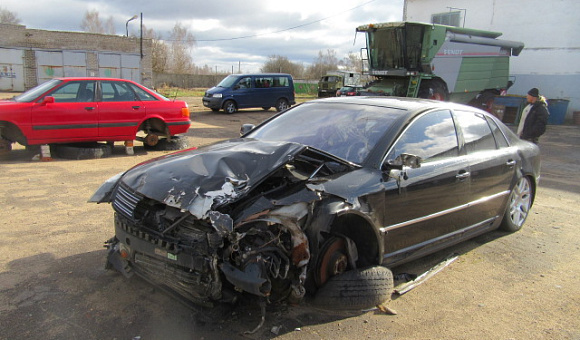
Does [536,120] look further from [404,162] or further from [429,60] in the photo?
[429,60]

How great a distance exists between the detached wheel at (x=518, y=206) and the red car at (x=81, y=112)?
7.10 m

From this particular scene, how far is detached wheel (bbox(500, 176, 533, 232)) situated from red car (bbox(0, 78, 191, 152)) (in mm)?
7102

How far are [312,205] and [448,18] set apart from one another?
23724mm

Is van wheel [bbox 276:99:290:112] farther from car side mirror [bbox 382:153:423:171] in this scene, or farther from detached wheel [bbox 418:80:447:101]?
car side mirror [bbox 382:153:423:171]

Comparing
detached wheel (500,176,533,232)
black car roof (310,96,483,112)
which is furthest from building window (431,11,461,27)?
black car roof (310,96,483,112)

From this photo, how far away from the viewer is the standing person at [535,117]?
26.4 ft

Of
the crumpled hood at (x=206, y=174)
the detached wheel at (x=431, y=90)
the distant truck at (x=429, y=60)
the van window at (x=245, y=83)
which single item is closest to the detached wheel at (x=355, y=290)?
the crumpled hood at (x=206, y=174)

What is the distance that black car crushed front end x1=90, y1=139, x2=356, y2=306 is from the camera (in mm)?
2582

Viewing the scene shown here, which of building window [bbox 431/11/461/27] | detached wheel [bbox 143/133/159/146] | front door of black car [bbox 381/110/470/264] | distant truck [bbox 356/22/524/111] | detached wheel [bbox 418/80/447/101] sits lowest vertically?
detached wheel [bbox 143/133/159/146]

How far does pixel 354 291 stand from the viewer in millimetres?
2994

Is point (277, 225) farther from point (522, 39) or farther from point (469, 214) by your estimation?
point (522, 39)

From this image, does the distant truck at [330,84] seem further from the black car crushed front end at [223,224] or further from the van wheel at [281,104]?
the black car crushed front end at [223,224]

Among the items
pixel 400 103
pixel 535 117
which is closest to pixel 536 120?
pixel 535 117

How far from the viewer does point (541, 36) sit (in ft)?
64.9
